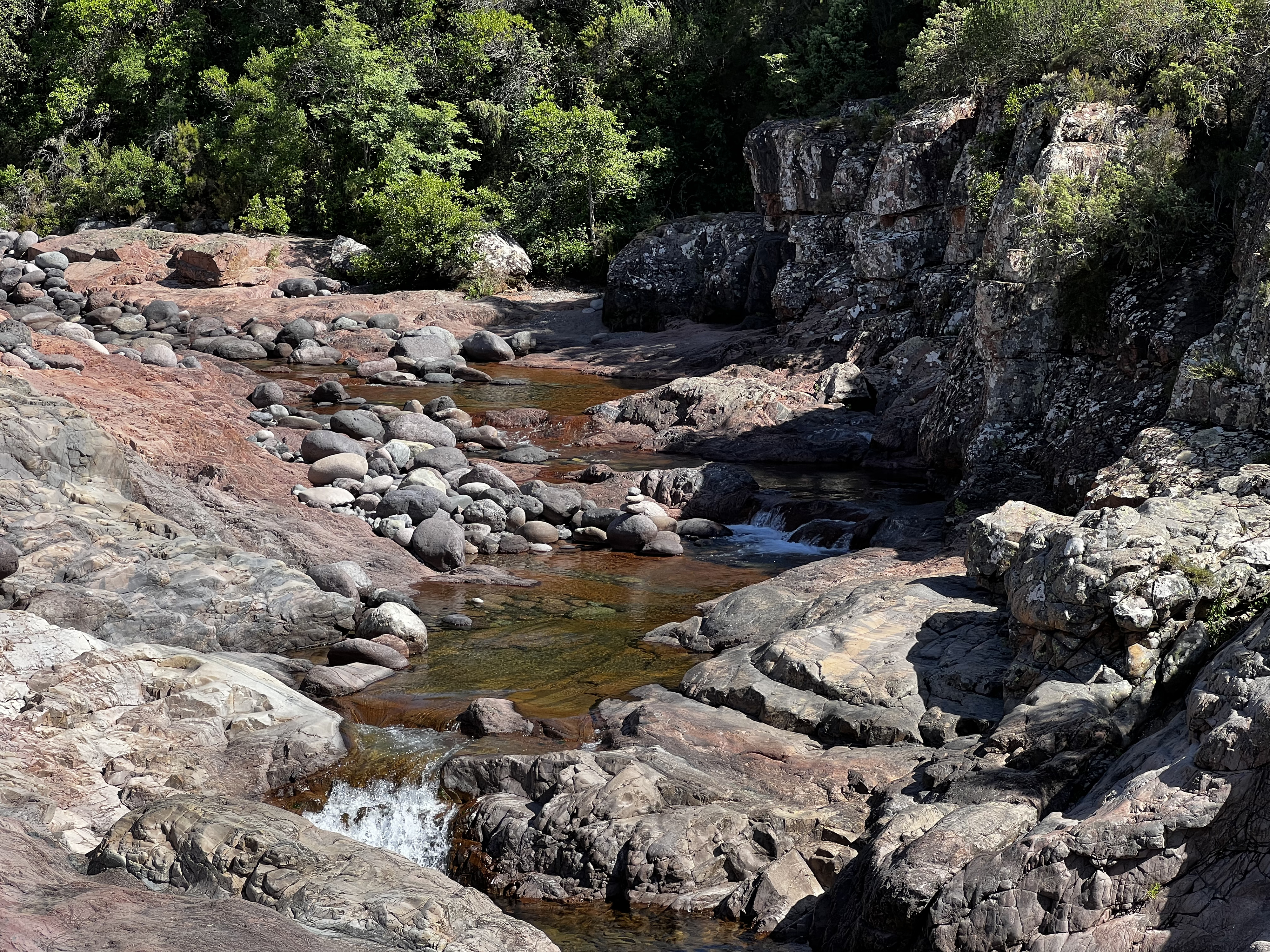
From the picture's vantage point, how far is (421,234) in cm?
2991

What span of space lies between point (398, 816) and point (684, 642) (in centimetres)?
352

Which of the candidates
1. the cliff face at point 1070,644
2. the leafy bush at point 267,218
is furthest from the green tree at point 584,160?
the cliff face at point 1070,644

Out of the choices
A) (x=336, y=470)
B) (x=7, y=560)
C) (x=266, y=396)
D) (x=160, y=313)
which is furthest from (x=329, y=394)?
(x=7, y=560)

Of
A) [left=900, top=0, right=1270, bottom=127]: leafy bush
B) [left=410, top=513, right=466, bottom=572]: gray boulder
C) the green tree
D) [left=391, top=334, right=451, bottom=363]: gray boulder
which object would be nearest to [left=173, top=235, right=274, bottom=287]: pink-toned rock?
[left=391, top=334, right=451, bottom=363]: gray boulder

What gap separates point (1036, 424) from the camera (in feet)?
46.2

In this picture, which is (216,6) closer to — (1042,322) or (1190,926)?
(1042,322)

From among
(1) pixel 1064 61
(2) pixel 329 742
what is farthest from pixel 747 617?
(1) pixel 1064 61

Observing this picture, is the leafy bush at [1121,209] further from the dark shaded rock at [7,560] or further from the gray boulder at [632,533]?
the dark shaded rock at [7,560]

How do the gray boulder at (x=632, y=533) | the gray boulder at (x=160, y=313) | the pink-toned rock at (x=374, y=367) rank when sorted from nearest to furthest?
the gray boulder at (x=632, y=533), the pink-toned rock at (x=374, y=367), the gray boulder at (x=160, y=313)

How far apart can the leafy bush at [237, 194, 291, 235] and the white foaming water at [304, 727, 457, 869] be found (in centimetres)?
2792

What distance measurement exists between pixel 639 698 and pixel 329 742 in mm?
2365

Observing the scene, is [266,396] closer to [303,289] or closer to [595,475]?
[595,475]

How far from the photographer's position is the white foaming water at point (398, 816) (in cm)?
780

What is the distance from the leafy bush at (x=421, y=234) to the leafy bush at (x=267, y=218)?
12.4ft
